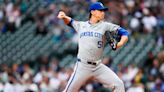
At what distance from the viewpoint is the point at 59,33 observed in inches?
879

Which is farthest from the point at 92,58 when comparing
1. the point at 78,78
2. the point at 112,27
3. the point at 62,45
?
the point at 62,45

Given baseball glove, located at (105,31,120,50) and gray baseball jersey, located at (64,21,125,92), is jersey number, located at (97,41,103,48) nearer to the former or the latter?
gray baseball jersey, located at (64,21,125,92)

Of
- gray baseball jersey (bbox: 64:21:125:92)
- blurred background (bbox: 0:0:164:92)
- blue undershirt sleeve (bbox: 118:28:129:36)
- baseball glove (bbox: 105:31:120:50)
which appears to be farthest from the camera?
blurred background (bbox: 0:0:164:92)

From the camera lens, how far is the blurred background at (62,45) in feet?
62.2

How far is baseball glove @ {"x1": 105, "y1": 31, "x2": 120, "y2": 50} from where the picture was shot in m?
11.3

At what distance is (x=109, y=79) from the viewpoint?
1145cm

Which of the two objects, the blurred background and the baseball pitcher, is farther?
the blurred background

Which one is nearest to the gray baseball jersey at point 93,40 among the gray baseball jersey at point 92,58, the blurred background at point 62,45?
the gray baseball jersey at point 92,58

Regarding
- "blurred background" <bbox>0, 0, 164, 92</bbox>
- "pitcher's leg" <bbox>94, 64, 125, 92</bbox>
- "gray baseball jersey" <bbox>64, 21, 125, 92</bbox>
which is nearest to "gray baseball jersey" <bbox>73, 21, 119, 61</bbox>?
"gray baseball jersey" <bbox>64, 21, 125, 92</bbox>

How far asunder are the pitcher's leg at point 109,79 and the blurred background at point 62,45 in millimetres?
5885

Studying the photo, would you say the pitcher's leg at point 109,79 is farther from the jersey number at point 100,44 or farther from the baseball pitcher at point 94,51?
the jersey number at point 100,44

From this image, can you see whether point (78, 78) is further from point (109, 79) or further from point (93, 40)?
point (93, 40)

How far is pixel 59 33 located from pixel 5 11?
8.10 feet

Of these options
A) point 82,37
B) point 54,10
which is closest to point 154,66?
point 54,10
